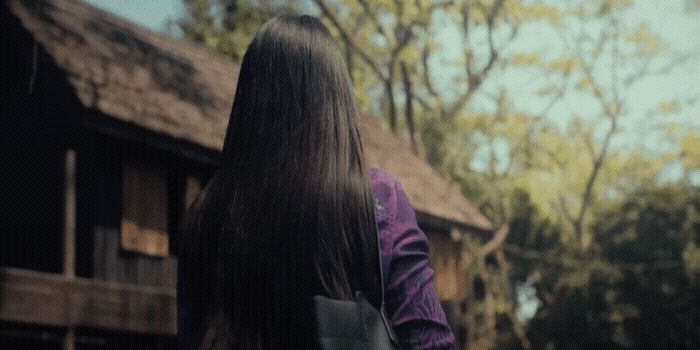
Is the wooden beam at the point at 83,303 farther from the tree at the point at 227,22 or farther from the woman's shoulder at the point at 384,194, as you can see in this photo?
the tree at the point at 227,22

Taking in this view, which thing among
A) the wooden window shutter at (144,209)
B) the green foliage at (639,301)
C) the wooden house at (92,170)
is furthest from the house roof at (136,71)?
the green foliage at (639,301)

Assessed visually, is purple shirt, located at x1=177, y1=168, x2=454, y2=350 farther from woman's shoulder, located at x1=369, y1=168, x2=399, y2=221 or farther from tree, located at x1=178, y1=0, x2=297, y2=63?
tree, located at x1=178, y1=0, x2=297, y2=63

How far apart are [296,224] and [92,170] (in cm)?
1237

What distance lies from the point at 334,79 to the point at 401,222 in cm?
32

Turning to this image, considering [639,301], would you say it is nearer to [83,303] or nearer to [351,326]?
[83,303]

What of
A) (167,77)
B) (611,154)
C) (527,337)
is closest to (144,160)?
(167,77)

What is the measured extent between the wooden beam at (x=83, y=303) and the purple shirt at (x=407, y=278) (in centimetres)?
941

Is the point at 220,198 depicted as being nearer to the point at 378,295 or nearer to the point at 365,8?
the point at 378,295

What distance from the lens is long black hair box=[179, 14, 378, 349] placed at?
246 cm

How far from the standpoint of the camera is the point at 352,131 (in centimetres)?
251

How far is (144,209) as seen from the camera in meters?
15.1

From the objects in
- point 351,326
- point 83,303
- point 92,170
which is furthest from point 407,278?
point 92,170

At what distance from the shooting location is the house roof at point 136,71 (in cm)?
1397

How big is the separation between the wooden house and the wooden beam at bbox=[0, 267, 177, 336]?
2 centimetres
